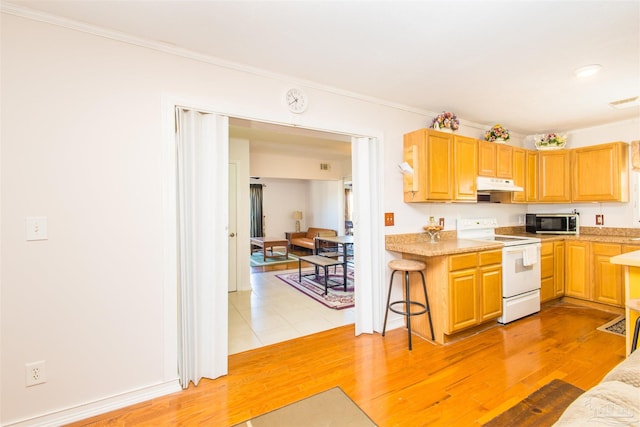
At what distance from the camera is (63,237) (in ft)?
5.67

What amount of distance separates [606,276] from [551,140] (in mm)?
1826

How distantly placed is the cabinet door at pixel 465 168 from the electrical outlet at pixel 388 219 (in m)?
0.73

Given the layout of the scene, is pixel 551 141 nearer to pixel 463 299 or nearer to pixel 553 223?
pixel 553 223

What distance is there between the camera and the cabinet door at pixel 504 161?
11.7ft

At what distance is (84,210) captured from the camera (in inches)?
70.0

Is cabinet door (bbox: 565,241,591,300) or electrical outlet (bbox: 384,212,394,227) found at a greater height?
electrical outlet (bbox: 384,212,394,227)

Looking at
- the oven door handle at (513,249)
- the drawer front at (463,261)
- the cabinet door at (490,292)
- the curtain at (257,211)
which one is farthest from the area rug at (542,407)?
the curtain at (257,211)

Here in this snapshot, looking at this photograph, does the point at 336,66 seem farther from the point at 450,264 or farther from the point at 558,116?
the point at 558,116

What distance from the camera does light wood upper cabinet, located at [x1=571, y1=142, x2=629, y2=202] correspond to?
3.53m

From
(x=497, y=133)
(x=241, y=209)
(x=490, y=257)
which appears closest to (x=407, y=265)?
(x=490, y=257)

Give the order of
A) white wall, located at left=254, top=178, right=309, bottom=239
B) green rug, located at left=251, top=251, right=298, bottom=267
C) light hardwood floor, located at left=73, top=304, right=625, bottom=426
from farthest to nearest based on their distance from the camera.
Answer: white wall, located at left=254, top=178, right=309, bottom=239 < green rug, located at left=251, top=251, right=298, bottom=267 < light hardwood floor, located at left=73, top=304, right=625, bottom=426

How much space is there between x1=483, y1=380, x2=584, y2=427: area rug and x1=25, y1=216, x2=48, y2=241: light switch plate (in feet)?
9.20

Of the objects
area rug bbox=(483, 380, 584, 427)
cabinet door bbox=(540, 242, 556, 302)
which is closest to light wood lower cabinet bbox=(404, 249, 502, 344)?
area rug bbox=(483, 380, 584, 427)

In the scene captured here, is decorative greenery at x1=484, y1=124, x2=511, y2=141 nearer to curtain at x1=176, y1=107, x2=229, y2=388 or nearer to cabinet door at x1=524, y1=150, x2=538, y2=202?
cabinet door at x1=524, y1=150, x2=538, y2=202
